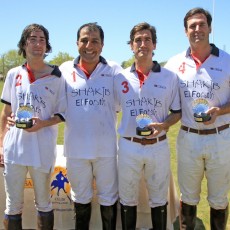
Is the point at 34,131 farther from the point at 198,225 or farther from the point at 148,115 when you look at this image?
the point at 198,225

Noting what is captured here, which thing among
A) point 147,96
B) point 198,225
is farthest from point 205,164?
point 198,225

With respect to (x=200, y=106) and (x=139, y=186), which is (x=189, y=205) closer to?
(x=139, y=186)

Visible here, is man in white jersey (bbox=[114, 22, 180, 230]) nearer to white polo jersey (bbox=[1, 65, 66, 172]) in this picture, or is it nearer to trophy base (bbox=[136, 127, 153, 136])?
trophy base (bbox=[136, 127, 153, 136])

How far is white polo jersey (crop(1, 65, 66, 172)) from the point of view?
3.84m

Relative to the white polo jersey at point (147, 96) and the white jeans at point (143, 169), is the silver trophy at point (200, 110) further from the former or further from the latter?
the white jeans at point (143, 169)

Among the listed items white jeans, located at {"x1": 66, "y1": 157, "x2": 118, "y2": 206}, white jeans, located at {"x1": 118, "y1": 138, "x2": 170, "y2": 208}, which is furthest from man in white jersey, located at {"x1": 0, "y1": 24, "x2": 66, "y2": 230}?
white jeans, located at {"x1": 118, "y1": 138, "x2": 170, "y2": 208}

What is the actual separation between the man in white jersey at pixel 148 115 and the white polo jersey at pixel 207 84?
11 centimetres

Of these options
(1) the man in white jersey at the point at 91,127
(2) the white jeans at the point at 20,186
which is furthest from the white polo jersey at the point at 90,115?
(2) the white jeans at the point at 20,186

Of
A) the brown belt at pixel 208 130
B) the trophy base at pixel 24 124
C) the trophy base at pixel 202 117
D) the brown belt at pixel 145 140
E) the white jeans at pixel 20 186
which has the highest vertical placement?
the trophy base at pixel 202 117

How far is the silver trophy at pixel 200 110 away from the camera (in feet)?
11.6

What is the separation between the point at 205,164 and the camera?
396 cm

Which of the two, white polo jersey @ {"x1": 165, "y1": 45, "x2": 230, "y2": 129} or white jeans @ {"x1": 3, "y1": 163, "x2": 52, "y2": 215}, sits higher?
white polo jersey @ {"x1": 165, "y1": 45, "x2": 230, "y2": 129}

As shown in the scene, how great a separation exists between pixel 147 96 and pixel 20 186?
175cm

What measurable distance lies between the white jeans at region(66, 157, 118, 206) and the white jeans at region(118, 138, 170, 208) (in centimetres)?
10
